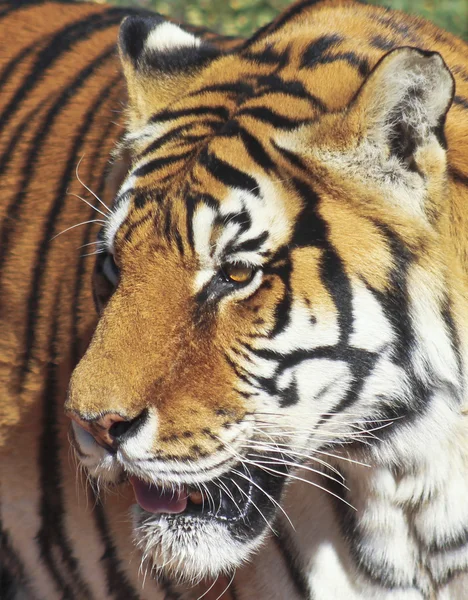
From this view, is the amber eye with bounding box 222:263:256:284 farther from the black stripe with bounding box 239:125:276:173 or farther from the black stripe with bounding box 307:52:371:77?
the black stripe with bounding box 307:52:371:77

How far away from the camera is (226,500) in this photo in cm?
180

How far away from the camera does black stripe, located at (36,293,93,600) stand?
2.24 meters

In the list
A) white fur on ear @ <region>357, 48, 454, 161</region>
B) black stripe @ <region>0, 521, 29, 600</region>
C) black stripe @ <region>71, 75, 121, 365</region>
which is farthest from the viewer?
black stripe @ <region>0, 521, 29, 600</region>

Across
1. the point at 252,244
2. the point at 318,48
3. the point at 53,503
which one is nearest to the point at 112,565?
the point at 53,503

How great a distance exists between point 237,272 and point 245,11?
11.7 ft

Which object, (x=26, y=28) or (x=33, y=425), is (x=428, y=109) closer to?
(x=33, y=425)

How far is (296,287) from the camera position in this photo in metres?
1.64

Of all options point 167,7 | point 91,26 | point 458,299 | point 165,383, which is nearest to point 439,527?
point 458,299

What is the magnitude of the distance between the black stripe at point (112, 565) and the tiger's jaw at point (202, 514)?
1.26 feet

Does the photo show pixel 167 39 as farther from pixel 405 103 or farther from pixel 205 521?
pixel 205 521

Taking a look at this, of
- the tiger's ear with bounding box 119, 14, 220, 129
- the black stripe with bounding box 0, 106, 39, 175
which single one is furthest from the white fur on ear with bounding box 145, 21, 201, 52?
the black stripe with bounding box 0, 106, 39, 175

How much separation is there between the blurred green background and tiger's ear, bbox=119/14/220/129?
2619 mm

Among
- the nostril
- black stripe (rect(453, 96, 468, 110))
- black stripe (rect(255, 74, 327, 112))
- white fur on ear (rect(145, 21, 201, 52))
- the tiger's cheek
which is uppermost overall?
white fur on ear (rect(145, 21, 201, 52))

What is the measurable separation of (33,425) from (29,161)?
61 cm
